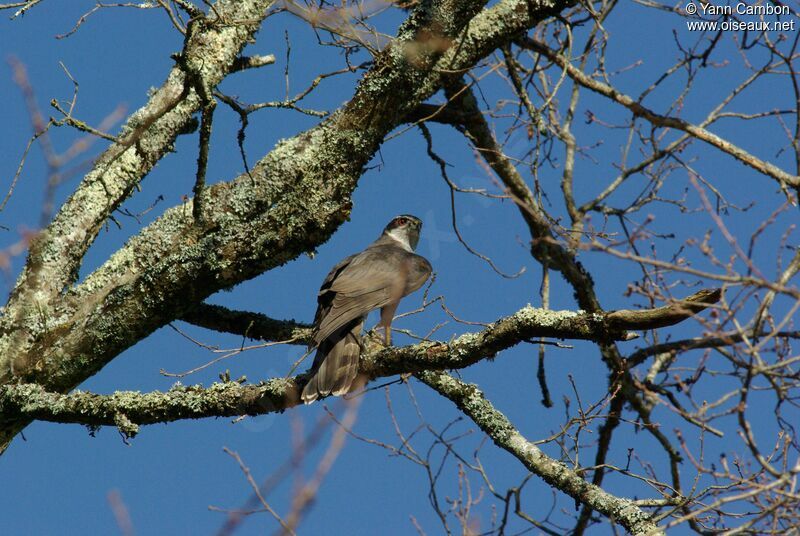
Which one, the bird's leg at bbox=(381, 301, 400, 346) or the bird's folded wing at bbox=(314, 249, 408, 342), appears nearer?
the bird's folded wing at bbox=(314, 249, 408, 342)

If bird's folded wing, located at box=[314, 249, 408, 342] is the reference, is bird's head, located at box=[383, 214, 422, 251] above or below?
above

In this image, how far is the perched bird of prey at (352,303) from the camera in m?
4.70

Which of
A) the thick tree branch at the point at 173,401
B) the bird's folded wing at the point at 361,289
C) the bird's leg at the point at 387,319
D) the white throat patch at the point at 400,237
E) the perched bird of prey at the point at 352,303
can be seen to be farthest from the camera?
the white throat patch at the point at 400,237

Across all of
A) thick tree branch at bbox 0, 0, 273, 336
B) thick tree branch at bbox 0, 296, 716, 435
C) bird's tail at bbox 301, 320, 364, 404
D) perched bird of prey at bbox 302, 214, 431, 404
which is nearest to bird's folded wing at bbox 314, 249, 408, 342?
perched bird of prey at bbox 302, 214, 431, 404

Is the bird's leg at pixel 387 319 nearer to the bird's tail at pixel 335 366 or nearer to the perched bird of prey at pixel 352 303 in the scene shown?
the perched bird of prey at pixel 352 303

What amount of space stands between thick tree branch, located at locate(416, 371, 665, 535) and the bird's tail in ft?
1.31

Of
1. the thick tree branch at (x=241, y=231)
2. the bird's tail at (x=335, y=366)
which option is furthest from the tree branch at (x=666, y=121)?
the bird's tail at (x=335, y=366)

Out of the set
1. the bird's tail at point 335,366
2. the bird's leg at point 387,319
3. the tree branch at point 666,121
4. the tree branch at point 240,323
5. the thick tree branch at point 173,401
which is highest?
the tree branch at point 666,121

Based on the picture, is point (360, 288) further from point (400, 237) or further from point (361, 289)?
point (400, 237)

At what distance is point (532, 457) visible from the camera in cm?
443

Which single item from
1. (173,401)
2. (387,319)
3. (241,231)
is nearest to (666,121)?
(387,319)

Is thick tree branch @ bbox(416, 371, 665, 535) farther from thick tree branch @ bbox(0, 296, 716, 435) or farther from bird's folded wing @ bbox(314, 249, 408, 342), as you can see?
bird's folded wing @ bbox(314, 249, 408, 342)

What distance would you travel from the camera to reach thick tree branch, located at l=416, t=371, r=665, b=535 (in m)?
4.09

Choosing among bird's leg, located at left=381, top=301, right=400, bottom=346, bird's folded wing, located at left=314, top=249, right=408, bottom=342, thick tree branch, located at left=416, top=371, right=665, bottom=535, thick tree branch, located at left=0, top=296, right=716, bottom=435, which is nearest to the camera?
thick tree branch, located at left=416, top=371, right=665, bottom=535
